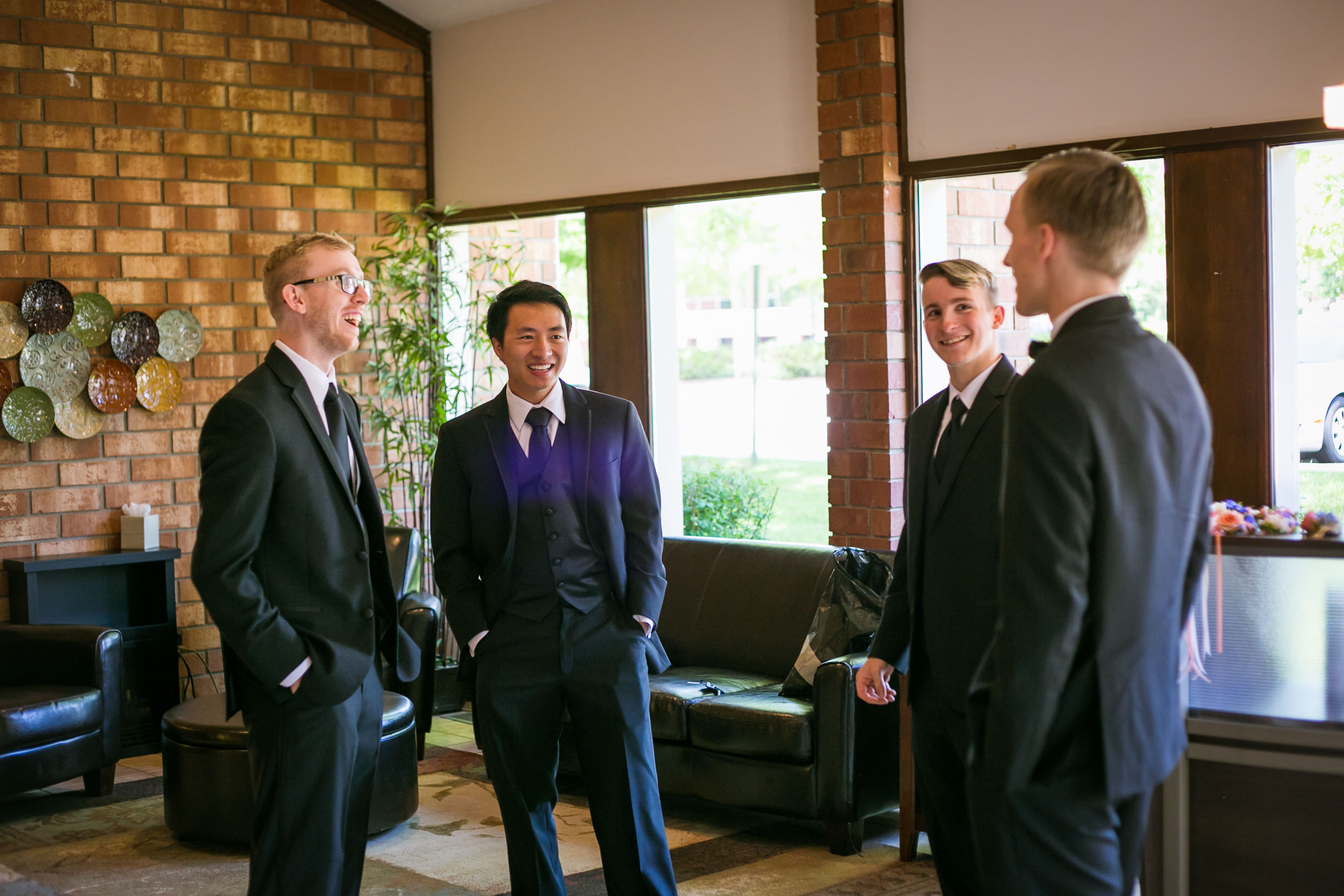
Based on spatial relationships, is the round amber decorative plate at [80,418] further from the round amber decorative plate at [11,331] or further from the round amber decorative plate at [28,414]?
the round amber decorative plate at [11,331]

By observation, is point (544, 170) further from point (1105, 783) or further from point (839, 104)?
point (1105, 783)

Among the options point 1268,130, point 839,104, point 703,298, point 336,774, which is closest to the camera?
point 336,774

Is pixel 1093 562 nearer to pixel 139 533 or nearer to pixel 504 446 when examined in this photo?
pixel 504 446

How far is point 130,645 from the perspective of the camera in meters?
5.60

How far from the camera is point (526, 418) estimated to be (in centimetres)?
307

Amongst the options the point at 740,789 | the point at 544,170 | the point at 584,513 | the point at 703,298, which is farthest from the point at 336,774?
the point at 703,298

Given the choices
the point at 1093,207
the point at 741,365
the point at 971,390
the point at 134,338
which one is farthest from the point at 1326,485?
the point at 134,338

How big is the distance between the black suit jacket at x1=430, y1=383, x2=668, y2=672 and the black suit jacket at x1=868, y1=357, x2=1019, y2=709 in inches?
27.5

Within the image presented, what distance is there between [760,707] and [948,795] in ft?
5.77

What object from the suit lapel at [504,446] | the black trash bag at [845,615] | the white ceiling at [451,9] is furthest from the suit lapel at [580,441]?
Answer: the white ceiling at [451,9]

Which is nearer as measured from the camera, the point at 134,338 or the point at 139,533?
the point at 139,533

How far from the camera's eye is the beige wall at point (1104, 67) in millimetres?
4059

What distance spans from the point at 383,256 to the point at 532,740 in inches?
153

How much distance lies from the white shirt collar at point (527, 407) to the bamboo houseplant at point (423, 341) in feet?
10.2
